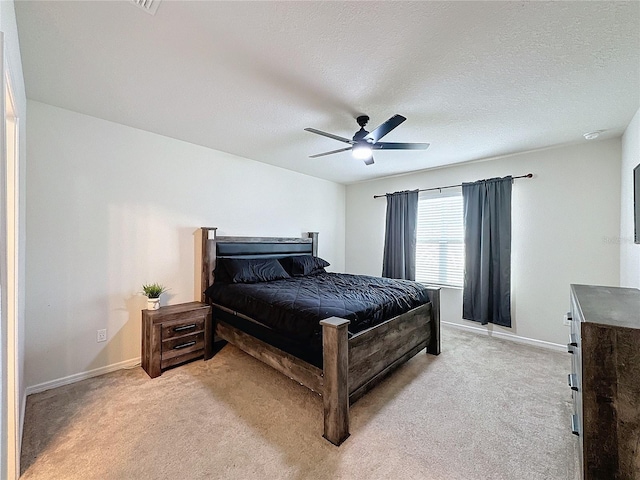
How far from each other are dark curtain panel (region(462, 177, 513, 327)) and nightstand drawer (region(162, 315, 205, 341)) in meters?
3.59

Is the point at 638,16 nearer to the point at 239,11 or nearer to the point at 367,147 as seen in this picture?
the point at 367,147

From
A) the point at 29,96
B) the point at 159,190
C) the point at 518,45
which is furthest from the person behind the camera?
the point at 159,190

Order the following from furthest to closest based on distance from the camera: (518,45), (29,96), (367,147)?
(367,147), (29,96), (518,45)

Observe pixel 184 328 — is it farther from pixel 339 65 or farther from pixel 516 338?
pixel 516 338

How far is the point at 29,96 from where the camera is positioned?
2258 millimetres

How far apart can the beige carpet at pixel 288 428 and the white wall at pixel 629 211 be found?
1.18 meters

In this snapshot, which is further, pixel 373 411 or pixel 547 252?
pixel 547 252

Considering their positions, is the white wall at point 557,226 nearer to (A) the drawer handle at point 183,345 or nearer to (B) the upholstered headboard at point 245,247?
(B) the upholstered headboard at point 245,247

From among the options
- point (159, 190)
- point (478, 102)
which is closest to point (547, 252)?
point (478, 102)

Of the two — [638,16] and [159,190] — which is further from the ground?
[638,16]

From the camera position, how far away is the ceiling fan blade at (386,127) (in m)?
2.07

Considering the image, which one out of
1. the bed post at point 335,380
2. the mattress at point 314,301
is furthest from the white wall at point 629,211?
the bed post at point 335,380

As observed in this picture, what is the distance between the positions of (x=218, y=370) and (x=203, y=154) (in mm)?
2564

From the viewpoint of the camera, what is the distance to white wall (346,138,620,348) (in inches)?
121
